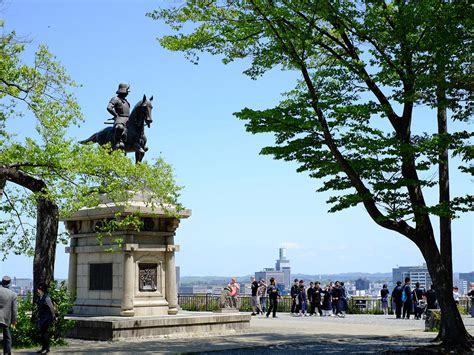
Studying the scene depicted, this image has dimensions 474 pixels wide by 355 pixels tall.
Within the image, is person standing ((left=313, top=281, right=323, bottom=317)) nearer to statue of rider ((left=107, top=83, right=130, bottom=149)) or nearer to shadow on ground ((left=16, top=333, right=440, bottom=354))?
shadow on ground ((left=16, top=333, right=440, bottom=354))

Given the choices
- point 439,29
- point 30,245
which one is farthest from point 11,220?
point 439,29

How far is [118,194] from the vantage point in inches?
760

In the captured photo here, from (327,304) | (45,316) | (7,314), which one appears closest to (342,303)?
(327,304)

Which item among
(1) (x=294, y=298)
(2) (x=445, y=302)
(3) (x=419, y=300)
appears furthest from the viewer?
(1) (x=294, y=298)

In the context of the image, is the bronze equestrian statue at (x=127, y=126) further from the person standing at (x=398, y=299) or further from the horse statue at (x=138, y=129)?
the person standing at (x=398, y=299)

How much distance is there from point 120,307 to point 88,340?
1.48 m

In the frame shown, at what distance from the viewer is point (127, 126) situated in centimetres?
2277

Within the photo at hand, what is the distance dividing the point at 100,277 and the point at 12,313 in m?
6.85

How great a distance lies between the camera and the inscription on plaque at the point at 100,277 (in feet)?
69.0

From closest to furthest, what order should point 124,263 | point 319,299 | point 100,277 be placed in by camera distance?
point 124,263
point 100,277
point 319,299

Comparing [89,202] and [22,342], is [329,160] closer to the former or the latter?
[89,202]

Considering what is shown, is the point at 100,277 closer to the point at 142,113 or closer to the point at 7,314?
the point at 142,113

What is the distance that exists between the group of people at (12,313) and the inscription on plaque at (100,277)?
4.34 m

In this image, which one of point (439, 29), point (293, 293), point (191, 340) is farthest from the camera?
point (293, 293)
